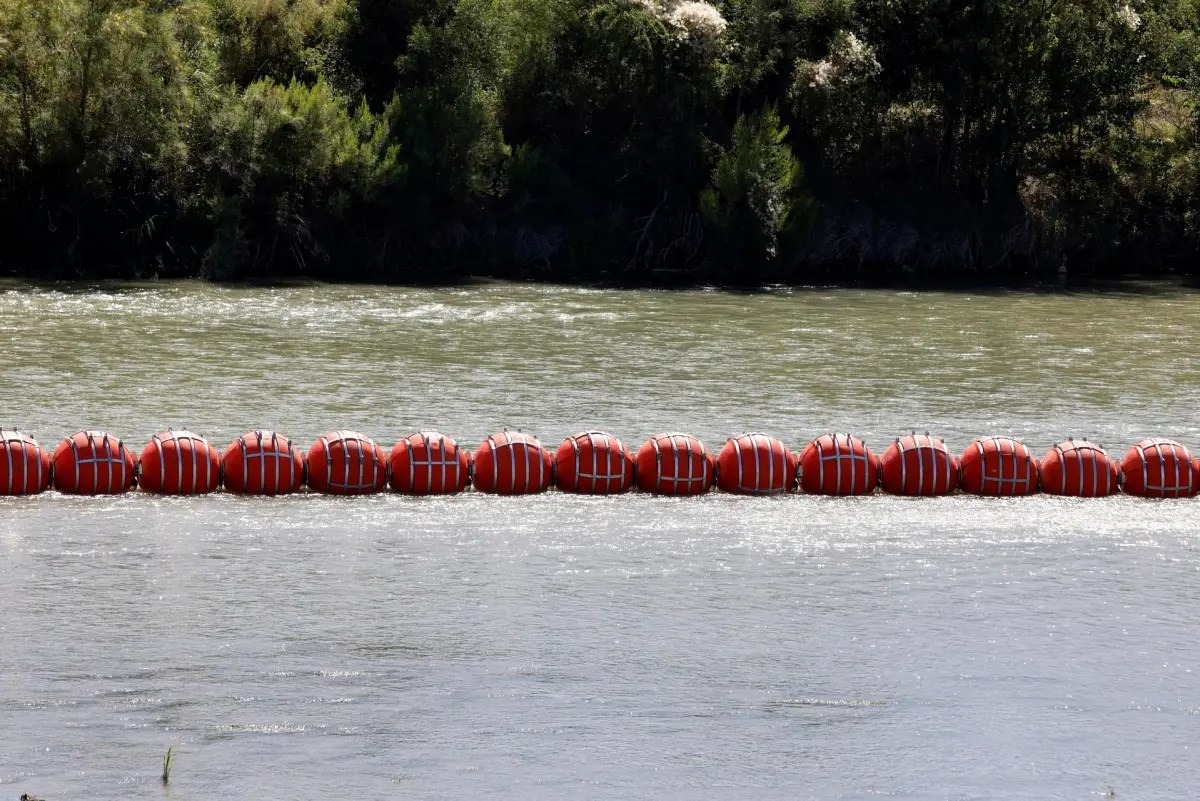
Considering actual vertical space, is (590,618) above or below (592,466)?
below

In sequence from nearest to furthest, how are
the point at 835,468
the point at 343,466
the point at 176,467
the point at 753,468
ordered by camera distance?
the point at 176,467 → the point at 343,466 → the point at 753,468 → the point at 835,468

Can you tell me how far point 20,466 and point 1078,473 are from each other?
1502cm

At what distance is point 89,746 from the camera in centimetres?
1449

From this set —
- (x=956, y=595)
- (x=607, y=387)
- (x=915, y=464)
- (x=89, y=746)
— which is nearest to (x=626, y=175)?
(x=607, y=387)

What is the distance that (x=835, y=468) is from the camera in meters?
24.2

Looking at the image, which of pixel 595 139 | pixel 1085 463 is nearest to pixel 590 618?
pixel 1085 463

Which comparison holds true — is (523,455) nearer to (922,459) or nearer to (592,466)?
(592,466)

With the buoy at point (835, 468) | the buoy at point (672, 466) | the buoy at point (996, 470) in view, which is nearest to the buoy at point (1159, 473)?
the buoy at point (996, 470)

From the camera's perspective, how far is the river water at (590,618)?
14.6m

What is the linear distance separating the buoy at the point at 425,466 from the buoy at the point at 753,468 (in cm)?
384

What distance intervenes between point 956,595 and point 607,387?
1333 cm

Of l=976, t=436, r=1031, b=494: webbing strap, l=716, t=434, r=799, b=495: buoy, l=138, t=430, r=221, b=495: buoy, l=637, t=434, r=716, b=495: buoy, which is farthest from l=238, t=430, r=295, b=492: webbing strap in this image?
l=976, t=436, r=1031, b=494: webbing strap

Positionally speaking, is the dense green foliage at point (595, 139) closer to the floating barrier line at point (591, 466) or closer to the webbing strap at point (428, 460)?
the floating barrier line at point (591, 466)

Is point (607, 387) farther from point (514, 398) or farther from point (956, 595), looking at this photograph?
point (956, 595)
